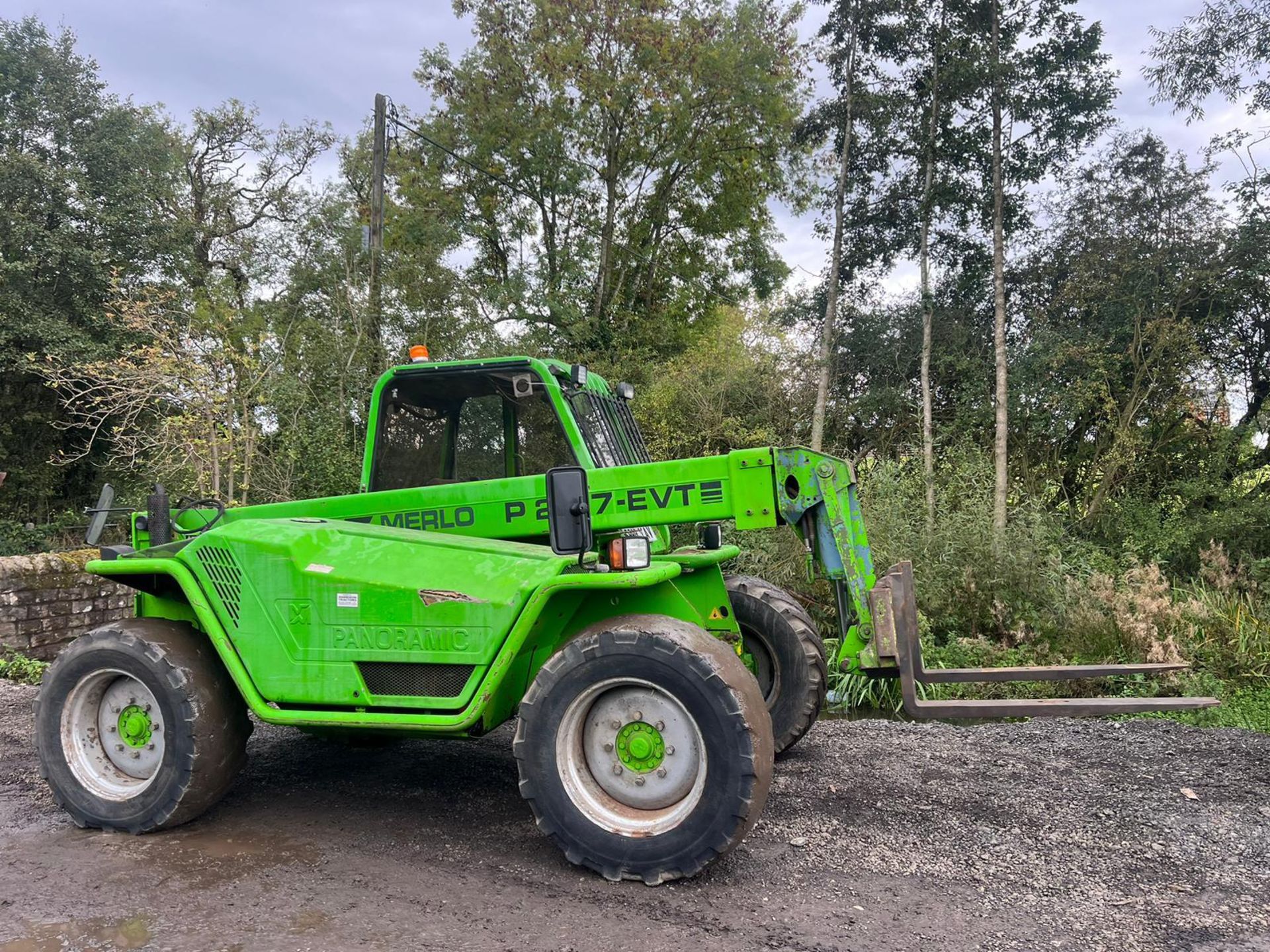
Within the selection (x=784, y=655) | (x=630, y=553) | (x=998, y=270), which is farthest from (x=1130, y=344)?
(x=630, y=553)

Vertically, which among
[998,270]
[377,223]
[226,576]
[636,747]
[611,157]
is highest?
[611,157]

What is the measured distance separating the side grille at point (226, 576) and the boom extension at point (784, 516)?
107cm

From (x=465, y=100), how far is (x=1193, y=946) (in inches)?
952

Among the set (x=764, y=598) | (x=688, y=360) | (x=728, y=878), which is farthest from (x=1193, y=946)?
(x=688, y=360)

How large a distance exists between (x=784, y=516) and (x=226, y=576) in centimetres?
293

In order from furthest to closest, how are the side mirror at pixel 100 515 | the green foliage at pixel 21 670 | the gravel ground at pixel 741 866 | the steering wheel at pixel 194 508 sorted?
the green foliage at pixel 21 670 → the steering wheel at pixel 194 508 → the side mirror at pixel 100 515 → the gravel ground at pixel 741 866

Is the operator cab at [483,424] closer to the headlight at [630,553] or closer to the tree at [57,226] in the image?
the headlight at [630,553]

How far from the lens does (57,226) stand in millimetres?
19953

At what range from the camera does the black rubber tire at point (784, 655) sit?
5.45 m

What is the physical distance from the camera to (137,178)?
2083 centimetres

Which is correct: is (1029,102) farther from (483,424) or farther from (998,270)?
Result: (483,424)

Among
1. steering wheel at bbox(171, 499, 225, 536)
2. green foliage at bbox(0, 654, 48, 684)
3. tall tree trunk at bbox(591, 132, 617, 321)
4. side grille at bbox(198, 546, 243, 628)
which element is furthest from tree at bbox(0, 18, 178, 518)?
side grille at bbox(198, 546, 243, 628)

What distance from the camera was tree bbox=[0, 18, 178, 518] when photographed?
19.0 meters

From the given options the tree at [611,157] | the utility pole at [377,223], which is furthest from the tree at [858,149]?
the utility pole at [377,223]
